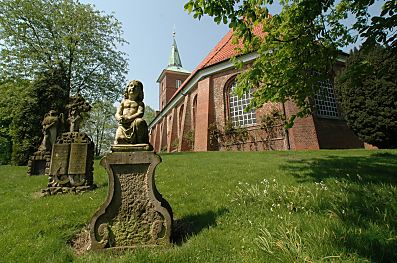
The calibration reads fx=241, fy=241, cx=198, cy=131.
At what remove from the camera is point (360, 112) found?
1280 centimetres

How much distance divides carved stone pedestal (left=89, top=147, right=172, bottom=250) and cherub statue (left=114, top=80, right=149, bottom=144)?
24 centimetres

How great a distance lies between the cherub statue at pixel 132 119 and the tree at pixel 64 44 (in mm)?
18825

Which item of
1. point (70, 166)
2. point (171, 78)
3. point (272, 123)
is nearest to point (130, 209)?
point (70, 166)

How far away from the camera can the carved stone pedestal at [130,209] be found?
3.53m

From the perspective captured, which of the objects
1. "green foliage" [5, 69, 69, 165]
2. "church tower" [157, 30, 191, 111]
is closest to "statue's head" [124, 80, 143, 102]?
"green foliage" [5, 69, 69, 165]

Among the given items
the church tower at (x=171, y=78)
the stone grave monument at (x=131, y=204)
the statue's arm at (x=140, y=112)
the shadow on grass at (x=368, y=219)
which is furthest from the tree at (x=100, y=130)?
the shadow on grass at (x=368, y=219)

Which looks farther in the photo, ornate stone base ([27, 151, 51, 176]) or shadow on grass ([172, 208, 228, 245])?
ornate stone base ([27, 151, 51, 176])

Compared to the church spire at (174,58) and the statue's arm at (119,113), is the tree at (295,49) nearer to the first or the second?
the statue's arm at (119,113)

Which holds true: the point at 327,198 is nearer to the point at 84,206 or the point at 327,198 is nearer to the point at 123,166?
the point at 123,166

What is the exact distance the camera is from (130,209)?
3.70 m

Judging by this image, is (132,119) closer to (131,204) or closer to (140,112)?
(140,112)

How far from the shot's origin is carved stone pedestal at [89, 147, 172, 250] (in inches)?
139

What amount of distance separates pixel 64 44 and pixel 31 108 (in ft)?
23.7

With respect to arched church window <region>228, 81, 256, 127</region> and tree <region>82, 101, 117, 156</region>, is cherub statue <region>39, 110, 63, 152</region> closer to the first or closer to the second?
arched church window <region>228, 81, 256, 127</region>
